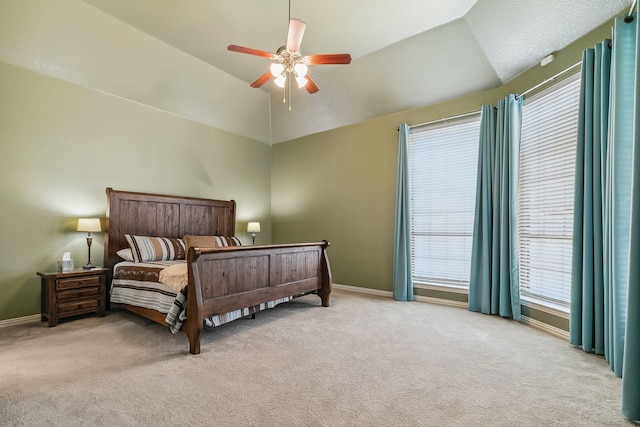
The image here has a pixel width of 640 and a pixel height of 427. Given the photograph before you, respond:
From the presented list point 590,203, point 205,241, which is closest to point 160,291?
point 205,241

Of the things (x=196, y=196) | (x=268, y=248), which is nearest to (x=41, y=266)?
(x=196, y=196)

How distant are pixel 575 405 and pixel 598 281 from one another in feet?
3.89

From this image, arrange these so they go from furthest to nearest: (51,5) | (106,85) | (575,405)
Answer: (106,85), (51,5), (575,405)

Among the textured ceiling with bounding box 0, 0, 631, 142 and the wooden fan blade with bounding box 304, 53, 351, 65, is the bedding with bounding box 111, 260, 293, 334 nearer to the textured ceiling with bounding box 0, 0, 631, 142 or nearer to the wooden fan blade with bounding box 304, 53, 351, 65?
the wooden fan blade with bounding box 304, 53, 351, 65

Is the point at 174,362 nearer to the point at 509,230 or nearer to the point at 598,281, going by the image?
the point at 598,281

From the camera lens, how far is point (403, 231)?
469 cm

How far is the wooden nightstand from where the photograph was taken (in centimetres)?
334

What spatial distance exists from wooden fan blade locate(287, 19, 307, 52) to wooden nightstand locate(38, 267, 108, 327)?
3.45 meters

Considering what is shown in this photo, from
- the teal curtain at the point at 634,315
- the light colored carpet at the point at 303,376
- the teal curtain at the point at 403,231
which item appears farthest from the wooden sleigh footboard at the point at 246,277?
the teal curtain at the point at 634,315

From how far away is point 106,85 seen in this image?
13.6 ft

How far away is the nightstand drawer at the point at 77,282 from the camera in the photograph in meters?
3.39

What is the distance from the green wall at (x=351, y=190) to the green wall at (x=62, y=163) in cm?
202

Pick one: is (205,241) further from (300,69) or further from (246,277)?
(300,69)

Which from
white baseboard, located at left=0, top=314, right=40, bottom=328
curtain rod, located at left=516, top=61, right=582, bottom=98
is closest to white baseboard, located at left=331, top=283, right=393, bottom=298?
curtain rod, located at left=516, top=61, right=582, bottom=98
